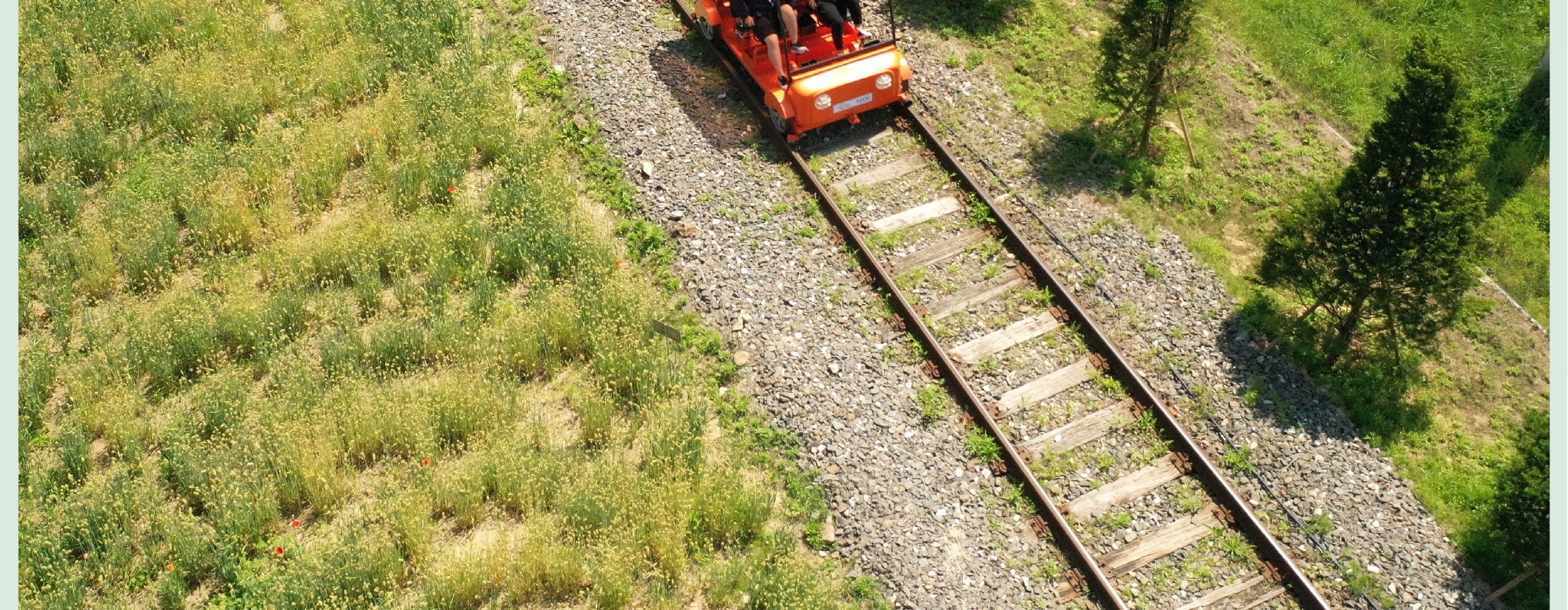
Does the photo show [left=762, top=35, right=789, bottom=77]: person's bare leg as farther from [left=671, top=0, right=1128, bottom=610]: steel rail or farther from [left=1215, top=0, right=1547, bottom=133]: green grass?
[left=1215, top=0, right=1547, bottom=133]: green grass

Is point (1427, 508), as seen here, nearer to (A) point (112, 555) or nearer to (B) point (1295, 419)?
(B) point (1295, 419)

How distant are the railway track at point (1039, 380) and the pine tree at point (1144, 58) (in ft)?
6.69

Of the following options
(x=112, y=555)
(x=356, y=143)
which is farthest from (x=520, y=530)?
(x=356, y=143)

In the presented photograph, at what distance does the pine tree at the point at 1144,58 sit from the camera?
1240cm

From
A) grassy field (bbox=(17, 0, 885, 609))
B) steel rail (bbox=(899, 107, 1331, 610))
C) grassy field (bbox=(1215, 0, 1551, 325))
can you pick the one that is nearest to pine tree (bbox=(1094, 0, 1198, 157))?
steel rail (bbox=(899, 107, 1331, 610))

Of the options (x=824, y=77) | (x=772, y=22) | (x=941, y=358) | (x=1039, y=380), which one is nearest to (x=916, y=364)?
(x=941, y=358)

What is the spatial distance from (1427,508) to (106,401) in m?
11.6

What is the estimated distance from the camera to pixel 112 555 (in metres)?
9.25

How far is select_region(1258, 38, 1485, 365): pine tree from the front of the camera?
9.71m

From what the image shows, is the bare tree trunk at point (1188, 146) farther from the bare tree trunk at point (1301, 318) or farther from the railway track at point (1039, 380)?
A: the railway track at point (1039, 380)

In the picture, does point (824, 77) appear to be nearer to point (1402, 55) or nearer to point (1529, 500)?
point (1402, 55)

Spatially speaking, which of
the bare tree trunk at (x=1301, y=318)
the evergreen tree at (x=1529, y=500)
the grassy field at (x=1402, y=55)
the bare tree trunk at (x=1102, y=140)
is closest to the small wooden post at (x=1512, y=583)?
the evergreen tree at (x=1529, y=500)

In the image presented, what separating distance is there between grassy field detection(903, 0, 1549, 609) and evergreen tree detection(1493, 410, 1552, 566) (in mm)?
213

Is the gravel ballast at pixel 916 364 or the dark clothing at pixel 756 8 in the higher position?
the dark clothing at pixel 756 8
